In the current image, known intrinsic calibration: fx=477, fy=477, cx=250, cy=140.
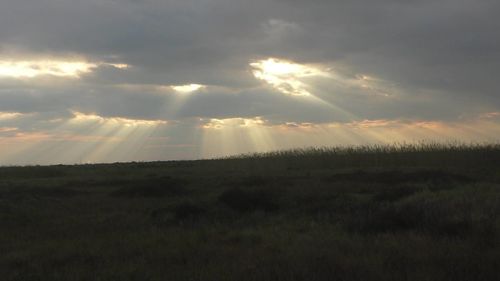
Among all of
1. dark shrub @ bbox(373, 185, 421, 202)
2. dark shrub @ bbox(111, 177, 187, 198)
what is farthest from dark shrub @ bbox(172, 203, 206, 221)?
dark shrub @ bbox(111, 177, 187, 198)

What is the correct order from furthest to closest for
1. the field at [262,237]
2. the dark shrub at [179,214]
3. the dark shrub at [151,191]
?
the dark shrub at [151,191], the dark shrub at [179,214], the field at [262,237]

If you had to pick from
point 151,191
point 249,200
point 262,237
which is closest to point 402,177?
point 249,200

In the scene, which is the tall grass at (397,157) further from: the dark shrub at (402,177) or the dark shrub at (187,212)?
the dark shrub at (187,212)

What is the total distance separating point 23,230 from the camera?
37.7 ft

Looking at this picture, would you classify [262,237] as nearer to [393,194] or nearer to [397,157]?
[393,194]

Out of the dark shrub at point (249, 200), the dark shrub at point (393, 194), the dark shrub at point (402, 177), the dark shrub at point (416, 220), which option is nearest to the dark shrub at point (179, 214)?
the dark shrub at point (249, 200)

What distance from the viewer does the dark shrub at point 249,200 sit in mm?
14303

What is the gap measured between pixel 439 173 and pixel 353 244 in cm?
1567

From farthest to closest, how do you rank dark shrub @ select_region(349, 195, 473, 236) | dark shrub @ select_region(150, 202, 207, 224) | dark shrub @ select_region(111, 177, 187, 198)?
dark shrub @ select_region(111, 177, 187, 198), dark shrub @ select_region(150, 202, 207, 224), dark shrub @ select_region(349, 195, 473, 236)

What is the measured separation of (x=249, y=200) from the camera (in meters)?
14.9

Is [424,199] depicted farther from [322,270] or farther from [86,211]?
[86,211]

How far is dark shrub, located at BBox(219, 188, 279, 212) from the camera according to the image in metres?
14.3

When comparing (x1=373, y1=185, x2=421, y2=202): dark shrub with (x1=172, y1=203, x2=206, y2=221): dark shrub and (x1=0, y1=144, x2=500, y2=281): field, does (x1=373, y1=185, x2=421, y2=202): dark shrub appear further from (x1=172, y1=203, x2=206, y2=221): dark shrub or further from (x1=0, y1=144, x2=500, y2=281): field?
(x1=172, y1=203, x2=206, y2=221): dark shrub

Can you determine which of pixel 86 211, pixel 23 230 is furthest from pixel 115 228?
pixel 86 211
